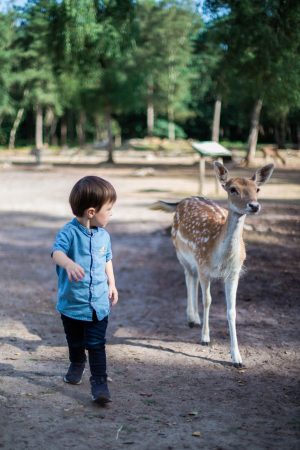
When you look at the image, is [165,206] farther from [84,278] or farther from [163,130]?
[163,130]

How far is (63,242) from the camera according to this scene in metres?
3.76

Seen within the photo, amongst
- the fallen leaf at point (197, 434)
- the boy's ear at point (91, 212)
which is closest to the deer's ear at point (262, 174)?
the boy's ear at point (91, 212)

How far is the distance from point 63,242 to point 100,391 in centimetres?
94

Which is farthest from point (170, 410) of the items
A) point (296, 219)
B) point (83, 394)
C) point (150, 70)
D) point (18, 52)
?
point (18, 52)

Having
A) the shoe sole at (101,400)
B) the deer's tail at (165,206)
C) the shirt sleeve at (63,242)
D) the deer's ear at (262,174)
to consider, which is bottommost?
→ the shoe sole at (101,400)

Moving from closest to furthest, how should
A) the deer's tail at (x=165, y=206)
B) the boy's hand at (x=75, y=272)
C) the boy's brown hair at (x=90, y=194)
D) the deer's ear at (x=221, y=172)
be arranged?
1. the boy's hand at (x=75, y=272)
2. the boy's brown hair at (x=90, y=194)
3. the deer's ear at (x=221, y=172)
4. the deer's tail at (x=165, y=206)

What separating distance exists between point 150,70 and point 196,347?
31824 mm

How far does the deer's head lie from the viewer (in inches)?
180

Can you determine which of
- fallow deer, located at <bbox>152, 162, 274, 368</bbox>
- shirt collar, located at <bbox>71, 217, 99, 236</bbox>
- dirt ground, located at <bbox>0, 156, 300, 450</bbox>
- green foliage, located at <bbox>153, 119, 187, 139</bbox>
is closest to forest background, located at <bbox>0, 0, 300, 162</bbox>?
green foliage, located at <bbox>153, 119, 187, 139</bbox>

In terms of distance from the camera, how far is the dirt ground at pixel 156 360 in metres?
3.39

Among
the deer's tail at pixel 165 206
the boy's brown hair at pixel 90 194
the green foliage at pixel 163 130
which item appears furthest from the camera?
the green foliage at pixel 163 130

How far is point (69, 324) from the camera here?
3.89 metres

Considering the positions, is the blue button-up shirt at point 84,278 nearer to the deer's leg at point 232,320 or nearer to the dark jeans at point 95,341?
the dark jeans at point 95,341

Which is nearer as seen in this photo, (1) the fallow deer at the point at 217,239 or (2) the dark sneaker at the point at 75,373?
(2) the dark sneaker at the point at 75,373
